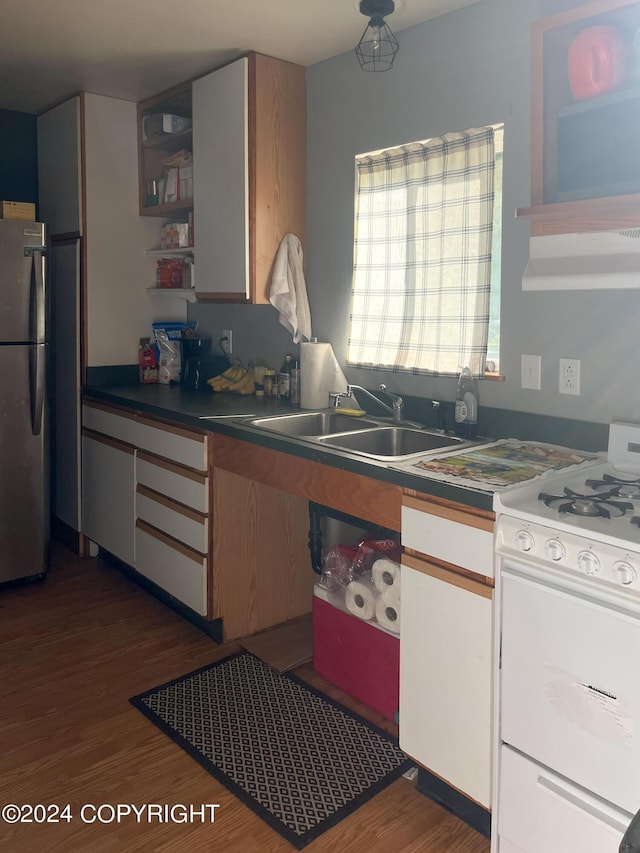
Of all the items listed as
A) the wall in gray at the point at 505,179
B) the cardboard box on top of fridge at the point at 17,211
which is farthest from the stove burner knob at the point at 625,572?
the cardboard box on top of fridge at the point at 17,211

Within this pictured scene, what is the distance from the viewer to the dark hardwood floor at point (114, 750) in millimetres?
1842

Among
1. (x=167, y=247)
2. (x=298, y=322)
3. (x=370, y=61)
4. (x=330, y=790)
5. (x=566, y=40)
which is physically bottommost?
(x=330, y=790)

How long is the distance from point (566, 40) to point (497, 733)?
1711 mm

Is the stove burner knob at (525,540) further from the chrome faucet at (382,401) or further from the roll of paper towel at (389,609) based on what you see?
the chrome faucet at (382,401)

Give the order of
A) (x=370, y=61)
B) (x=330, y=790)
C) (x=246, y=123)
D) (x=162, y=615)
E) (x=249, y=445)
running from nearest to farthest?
(x=330, y=790) < (x=249, y=445) < (x=370, y=61) < (x=246, y=123) < (x=162, y=615)

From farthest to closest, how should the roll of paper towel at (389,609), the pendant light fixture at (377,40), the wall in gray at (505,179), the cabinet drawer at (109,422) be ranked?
the cabinet drawer at (109,422), the pendant light fixture at (377,40), the roll of paper towel at (389,609), the wall in gray at (505,179)

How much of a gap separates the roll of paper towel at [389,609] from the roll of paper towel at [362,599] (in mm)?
31

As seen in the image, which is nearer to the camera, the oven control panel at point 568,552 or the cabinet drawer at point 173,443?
the oven control panel at point 568,552

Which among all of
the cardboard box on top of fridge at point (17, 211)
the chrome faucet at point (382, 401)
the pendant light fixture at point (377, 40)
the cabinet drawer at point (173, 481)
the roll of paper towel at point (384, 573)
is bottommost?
the roll of paper towel at point (384, 573)

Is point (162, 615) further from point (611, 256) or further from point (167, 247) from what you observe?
point (611, 256)

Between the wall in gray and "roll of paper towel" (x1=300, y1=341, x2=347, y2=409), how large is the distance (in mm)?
67

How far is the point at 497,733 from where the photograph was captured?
1708 millimetres

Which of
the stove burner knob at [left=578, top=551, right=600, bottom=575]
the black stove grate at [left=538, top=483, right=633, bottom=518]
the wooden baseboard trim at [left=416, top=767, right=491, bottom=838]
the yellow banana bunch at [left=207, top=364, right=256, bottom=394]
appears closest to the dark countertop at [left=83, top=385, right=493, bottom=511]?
the yellow banana bunch at [left=207, top=364, right=256, bottom=394]

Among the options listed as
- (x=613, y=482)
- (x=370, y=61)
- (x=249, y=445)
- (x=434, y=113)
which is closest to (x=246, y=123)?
(x=370, y=61)
